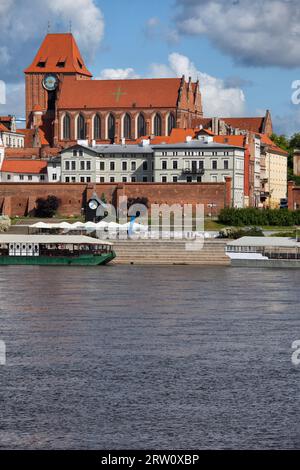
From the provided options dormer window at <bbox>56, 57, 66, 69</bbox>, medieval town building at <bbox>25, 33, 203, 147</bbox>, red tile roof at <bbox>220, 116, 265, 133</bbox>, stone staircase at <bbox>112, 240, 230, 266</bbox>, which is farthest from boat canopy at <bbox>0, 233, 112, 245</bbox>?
dormer window at <bbox>56, 57, 66, 69</bbox>

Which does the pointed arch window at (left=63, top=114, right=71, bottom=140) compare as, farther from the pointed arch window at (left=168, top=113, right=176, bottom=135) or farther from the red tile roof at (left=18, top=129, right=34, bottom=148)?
the pointed arch window at (left=168, top=113, right=176, bottom=135)

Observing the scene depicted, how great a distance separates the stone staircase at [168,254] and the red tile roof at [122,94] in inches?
2043

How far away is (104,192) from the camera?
104m

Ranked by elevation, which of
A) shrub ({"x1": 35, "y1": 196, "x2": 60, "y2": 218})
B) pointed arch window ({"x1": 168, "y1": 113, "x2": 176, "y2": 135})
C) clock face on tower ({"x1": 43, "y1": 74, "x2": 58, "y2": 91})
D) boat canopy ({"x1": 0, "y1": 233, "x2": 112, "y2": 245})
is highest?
clock face on tower ({"x1": 43, "y1": 74, "x2": 58, "y2": 91})

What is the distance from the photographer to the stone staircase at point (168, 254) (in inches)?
3000

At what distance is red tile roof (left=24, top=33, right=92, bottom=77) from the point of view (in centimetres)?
13650

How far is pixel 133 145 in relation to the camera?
374 ft

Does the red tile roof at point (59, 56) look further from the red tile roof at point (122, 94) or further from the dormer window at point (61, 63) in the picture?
the red tile roof at point (122, 94)

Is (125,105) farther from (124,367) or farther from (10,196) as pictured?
(124,367)

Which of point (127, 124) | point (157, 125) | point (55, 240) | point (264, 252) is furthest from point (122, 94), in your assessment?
point (264, 252)

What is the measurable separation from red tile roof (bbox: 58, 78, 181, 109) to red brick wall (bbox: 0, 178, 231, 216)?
25950 mm

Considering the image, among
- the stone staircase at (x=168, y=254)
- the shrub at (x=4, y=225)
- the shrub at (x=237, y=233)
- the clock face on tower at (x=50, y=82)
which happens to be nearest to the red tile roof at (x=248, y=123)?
the clock face on tower at (x=50, y=82)

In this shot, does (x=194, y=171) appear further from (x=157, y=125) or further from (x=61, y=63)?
(x=61, y=63)

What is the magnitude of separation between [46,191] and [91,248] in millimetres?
29093
